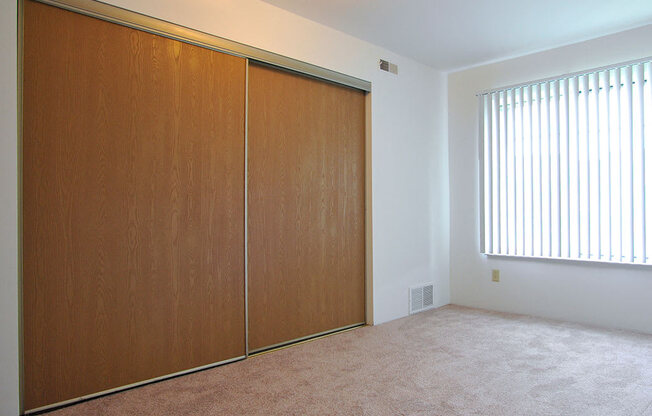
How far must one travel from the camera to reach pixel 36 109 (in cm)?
199

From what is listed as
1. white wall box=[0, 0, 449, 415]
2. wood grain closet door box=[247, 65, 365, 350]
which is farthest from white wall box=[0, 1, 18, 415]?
wood grain closet door box=[247, 65, 365, 350]

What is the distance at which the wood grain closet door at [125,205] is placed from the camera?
2.00 meters

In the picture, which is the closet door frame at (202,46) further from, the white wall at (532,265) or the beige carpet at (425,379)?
the white wall at (532,265)

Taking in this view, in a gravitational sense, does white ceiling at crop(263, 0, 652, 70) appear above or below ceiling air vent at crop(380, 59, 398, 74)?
above

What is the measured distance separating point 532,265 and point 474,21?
2.19m

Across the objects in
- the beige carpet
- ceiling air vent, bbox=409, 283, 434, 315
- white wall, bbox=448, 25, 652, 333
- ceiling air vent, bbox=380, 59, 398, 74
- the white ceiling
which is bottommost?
the beige carpet

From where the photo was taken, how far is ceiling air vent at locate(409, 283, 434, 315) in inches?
156

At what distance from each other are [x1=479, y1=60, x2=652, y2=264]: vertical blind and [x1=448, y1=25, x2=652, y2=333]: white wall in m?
0.11

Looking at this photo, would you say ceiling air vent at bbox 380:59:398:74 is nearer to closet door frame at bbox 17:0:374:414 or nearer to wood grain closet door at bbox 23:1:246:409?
closet door frame at bbox 17:0:374:414

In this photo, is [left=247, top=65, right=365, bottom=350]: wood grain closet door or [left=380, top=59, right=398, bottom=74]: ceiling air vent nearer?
[left=247, top=65, right=365, bottom=350]: wood grain closet door

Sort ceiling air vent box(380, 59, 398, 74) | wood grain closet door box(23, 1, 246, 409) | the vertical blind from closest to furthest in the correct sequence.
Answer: wood grain closet door box(23, 1, 246, 409) < the vertical blind < ceiling air vent box(380, 59, 398, 74)

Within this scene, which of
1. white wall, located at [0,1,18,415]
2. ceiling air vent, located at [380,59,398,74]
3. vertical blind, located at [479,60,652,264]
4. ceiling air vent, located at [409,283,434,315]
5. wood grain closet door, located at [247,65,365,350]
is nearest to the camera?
white wall, located at [0,1,18,415]

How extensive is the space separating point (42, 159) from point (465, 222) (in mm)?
3642

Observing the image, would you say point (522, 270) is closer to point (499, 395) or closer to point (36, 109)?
point (499, 395)
